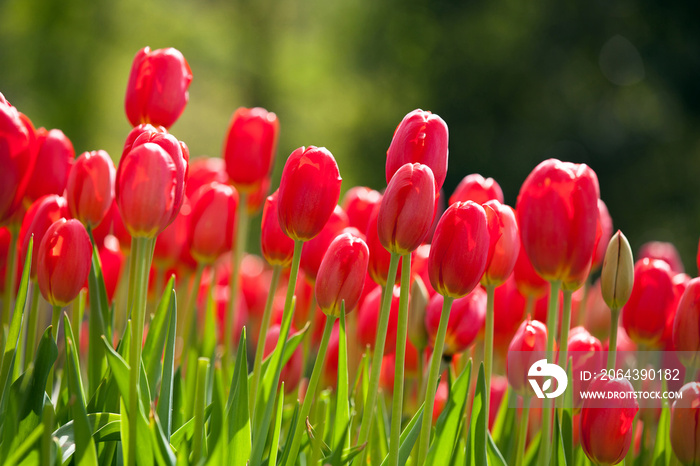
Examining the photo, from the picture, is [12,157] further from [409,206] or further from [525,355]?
[525,355]

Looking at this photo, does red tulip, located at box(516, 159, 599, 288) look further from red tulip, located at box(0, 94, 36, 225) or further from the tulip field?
red tulip, located at box(0, 94, 36, 225)

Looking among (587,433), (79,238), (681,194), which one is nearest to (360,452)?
(587,433)

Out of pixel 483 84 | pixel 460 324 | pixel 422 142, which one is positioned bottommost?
pixel 460 324

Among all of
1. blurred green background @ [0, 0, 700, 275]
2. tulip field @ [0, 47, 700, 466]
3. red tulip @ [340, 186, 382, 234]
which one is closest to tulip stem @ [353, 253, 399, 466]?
tulip field @ [0, 47, 700, 466]

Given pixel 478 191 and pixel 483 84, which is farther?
pixel 483 84

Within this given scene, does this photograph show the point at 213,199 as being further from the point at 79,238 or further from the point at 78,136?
the point at 78,136

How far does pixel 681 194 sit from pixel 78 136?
715 cm

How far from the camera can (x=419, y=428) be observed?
2.77 ft

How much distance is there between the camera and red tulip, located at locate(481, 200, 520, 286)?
0.84 meters

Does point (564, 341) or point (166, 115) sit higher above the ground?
point (166, 115)

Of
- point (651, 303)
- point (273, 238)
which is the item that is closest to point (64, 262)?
point (273, 238)

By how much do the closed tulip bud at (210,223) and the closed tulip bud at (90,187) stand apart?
0.29 m

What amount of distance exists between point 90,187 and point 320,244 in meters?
0.36

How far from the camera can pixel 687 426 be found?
0.83 m
